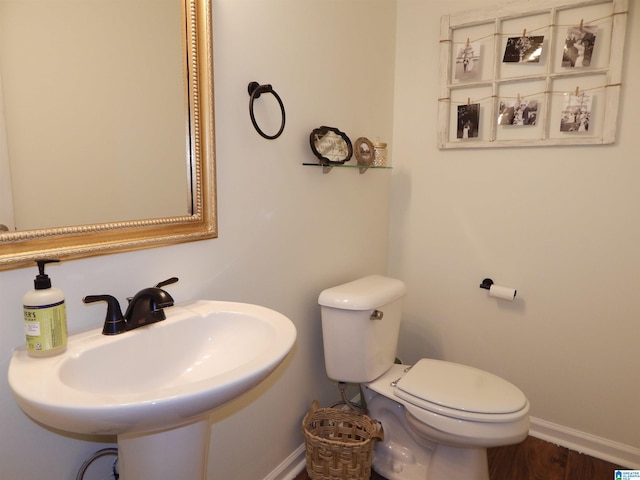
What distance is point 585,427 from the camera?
184 centimetres

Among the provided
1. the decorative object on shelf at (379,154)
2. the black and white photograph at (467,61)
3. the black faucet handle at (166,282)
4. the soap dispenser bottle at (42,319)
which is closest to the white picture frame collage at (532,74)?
the black and white photograph at (467,61)

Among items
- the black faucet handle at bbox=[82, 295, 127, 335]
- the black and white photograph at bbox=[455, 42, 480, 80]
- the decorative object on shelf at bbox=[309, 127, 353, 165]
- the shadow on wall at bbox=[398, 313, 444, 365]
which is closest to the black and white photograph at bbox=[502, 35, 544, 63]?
the black and white photograph at bbox=[455, 42, 480, 80]

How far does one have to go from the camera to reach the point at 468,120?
195 centimetres

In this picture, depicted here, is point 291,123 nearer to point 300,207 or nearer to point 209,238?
point 300,207

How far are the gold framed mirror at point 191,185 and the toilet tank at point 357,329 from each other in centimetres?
62

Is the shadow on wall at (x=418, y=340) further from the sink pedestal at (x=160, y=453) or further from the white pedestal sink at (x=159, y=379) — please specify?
the sink pedestal at (x=160, y=453)

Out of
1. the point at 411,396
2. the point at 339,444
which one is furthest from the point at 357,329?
the point at 339,444

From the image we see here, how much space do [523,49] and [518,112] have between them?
27 cm

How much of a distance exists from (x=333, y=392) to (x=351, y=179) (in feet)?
3.38

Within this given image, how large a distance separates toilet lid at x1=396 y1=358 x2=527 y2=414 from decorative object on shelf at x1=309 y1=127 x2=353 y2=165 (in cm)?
92

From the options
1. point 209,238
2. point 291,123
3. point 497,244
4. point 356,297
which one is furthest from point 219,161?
point 497,244

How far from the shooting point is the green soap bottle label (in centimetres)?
77

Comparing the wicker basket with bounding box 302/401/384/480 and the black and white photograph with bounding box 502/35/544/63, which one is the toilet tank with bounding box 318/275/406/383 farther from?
the black and white photograph with bounding box 502/35/544/63

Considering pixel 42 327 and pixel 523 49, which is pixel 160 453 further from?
pixel 523 49
